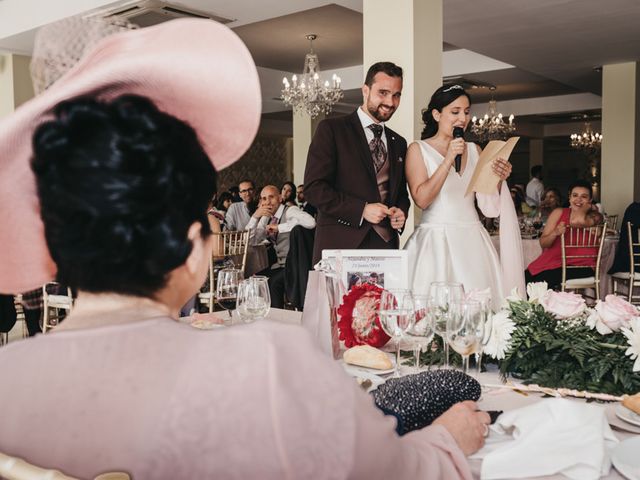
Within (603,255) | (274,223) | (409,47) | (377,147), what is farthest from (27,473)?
(603,255)

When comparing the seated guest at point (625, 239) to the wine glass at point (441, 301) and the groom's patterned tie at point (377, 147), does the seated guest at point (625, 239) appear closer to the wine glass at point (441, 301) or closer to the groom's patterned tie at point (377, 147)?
the groom's patterned tie at point (377, 147)

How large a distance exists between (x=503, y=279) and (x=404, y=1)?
2.08 metres

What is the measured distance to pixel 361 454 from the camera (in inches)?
24.4

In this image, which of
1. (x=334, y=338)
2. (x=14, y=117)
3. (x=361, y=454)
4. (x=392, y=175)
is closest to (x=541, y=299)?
(x=334, y=338)

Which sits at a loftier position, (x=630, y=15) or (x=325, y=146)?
(x=630, y=15)

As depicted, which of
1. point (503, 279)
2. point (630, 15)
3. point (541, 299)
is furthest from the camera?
point (630, 15)

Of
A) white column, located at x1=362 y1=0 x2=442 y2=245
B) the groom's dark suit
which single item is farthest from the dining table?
white column, located at x1=362 y1=0 x2=442 y2=245

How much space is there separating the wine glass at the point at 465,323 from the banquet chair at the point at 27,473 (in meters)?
0.91

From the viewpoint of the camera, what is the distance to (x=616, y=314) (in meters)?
1.48

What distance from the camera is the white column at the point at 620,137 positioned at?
29.5ft

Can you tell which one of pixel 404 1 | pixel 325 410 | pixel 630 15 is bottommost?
pixel 325 410

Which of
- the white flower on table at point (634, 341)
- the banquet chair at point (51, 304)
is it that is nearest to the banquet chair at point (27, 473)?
the white flower on table at point (634, 341)

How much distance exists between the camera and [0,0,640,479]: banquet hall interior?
4.27m

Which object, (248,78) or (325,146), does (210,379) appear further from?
(325,146)
